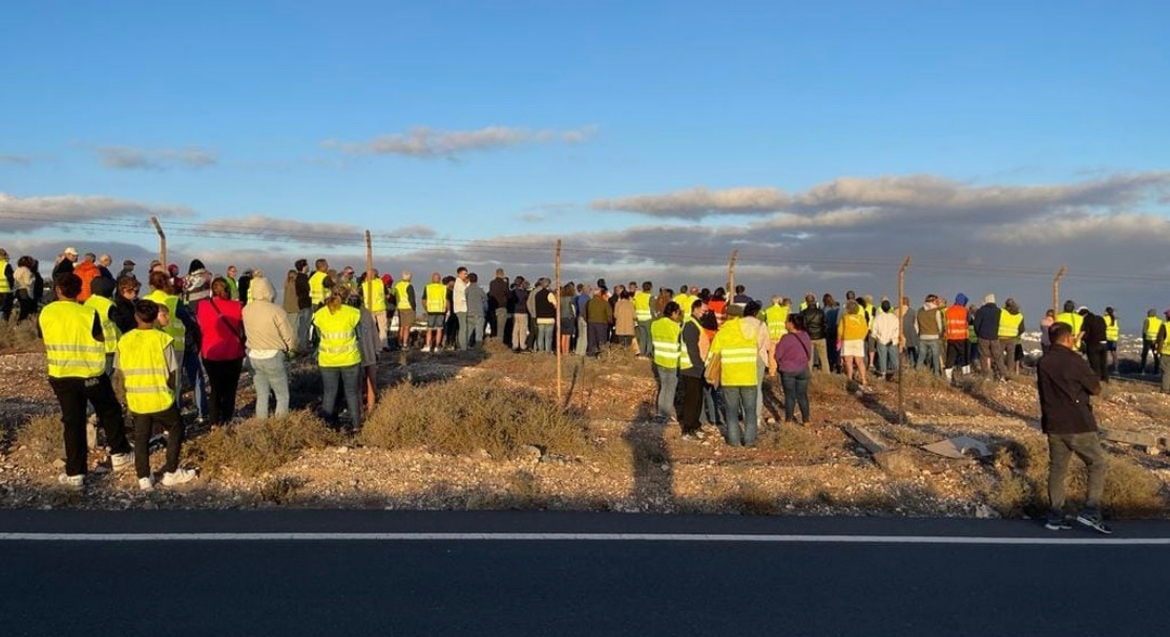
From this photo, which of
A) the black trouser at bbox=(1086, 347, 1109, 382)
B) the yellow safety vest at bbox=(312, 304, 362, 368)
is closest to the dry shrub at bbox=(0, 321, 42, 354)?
the yellow safety vest at bbox=(312, 304, 362, 368)

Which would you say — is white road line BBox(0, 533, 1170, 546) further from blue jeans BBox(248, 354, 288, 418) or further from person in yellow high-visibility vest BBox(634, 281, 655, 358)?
person in yellow high-visibility vest BBox(634, 281, 655, 358)

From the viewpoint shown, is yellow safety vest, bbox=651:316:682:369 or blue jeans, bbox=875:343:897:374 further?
blue jeans, bbox=875:343:897:374

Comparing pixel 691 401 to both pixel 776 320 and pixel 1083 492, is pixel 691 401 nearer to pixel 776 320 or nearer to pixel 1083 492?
pixel 1083 492

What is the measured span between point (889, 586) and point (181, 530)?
5118 mm

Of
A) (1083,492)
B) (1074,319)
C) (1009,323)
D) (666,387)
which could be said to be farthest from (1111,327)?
(1083,492)

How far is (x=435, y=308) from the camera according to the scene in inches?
835

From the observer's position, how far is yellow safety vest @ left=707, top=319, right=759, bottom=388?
12.3 m

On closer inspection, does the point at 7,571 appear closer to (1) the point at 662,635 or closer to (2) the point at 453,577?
(2) the point at 453,577

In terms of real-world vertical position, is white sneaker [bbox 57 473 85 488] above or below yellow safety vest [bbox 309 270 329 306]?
below

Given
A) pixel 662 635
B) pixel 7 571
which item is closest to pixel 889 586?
pixel 662 635

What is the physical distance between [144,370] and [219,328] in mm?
1963

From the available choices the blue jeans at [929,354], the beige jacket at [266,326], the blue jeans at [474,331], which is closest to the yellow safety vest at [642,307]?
the blue jeans at [474,331]

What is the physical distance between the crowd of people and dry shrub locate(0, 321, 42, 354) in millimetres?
1212

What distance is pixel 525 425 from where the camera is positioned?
1148cm
